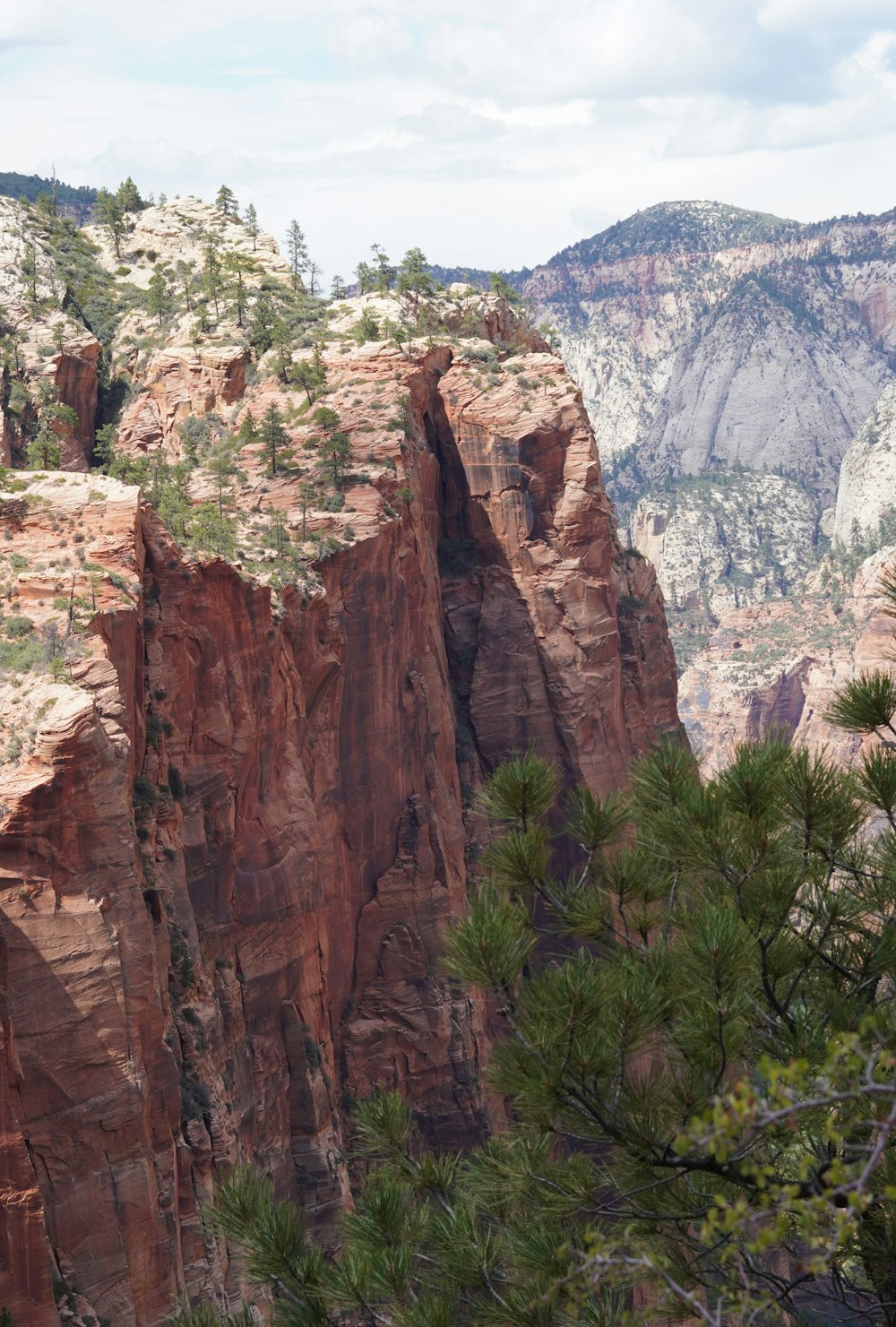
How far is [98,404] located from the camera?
6519 cm

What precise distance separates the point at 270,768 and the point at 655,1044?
29689 millimetres

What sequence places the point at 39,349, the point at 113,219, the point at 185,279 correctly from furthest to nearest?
the point at 113,219
the point at 185,279
the point at 39,349

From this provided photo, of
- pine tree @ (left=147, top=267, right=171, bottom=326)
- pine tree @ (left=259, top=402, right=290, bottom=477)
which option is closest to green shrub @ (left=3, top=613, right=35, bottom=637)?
pine tree @ (left=259, top=402, right=290, bottom=477)

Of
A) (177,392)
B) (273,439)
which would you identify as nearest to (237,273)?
(177,392)

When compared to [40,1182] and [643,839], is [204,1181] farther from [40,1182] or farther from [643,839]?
[643,839]

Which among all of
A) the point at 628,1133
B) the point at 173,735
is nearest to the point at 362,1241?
the point at 628,1133

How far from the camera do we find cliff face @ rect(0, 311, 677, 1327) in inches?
1125

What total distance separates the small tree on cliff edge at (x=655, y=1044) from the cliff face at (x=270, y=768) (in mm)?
10625

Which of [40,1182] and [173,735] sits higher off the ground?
[173,735]

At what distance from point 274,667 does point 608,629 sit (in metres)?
27.2

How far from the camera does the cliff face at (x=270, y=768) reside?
28562 mm

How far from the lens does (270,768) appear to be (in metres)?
44.8

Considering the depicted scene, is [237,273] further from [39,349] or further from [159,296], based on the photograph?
[39,349]

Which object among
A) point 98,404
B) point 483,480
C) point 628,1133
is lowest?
point 628,1133
